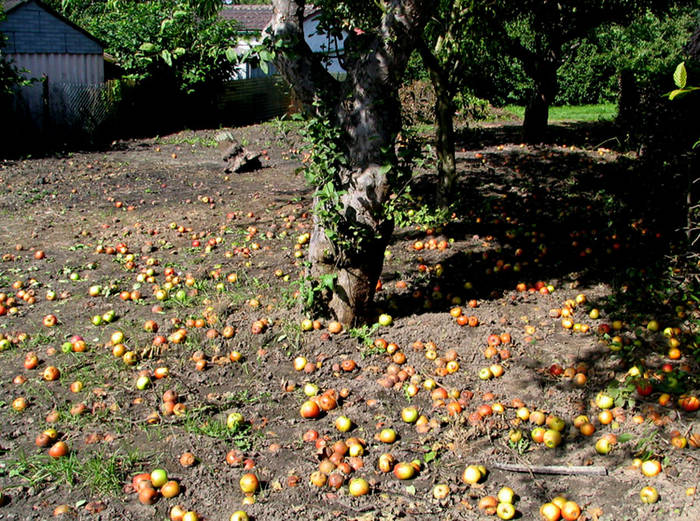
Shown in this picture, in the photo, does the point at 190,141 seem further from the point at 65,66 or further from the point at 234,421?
the point at 234,421

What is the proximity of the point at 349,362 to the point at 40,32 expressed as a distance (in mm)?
16822

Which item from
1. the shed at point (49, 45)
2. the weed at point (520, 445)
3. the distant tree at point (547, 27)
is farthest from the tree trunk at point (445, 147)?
the shed at point (49, 45)

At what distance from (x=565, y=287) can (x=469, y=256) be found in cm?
113

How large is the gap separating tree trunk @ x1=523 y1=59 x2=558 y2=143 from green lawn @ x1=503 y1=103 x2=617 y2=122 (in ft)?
18.4

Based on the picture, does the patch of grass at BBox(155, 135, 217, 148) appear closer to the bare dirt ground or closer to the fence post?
the fence post

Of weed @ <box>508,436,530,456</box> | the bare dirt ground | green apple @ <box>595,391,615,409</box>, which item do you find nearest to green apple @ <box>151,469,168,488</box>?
the bare dirt ground

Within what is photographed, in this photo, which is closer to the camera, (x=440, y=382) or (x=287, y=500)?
(x=287, y=500)

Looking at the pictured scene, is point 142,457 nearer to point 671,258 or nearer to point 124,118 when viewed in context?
point 671,258

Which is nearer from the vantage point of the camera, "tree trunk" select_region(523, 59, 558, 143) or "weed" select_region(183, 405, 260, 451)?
"weed" select_region(183, 405, 260, 451)

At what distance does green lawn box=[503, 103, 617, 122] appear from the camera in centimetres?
1880

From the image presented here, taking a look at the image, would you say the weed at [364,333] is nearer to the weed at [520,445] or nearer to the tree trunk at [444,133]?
the weed at [520,445]

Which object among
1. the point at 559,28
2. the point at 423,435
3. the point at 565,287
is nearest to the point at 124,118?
the point at 559,28

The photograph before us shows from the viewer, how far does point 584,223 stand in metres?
7.27

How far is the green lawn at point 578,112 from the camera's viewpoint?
18.8 meters
